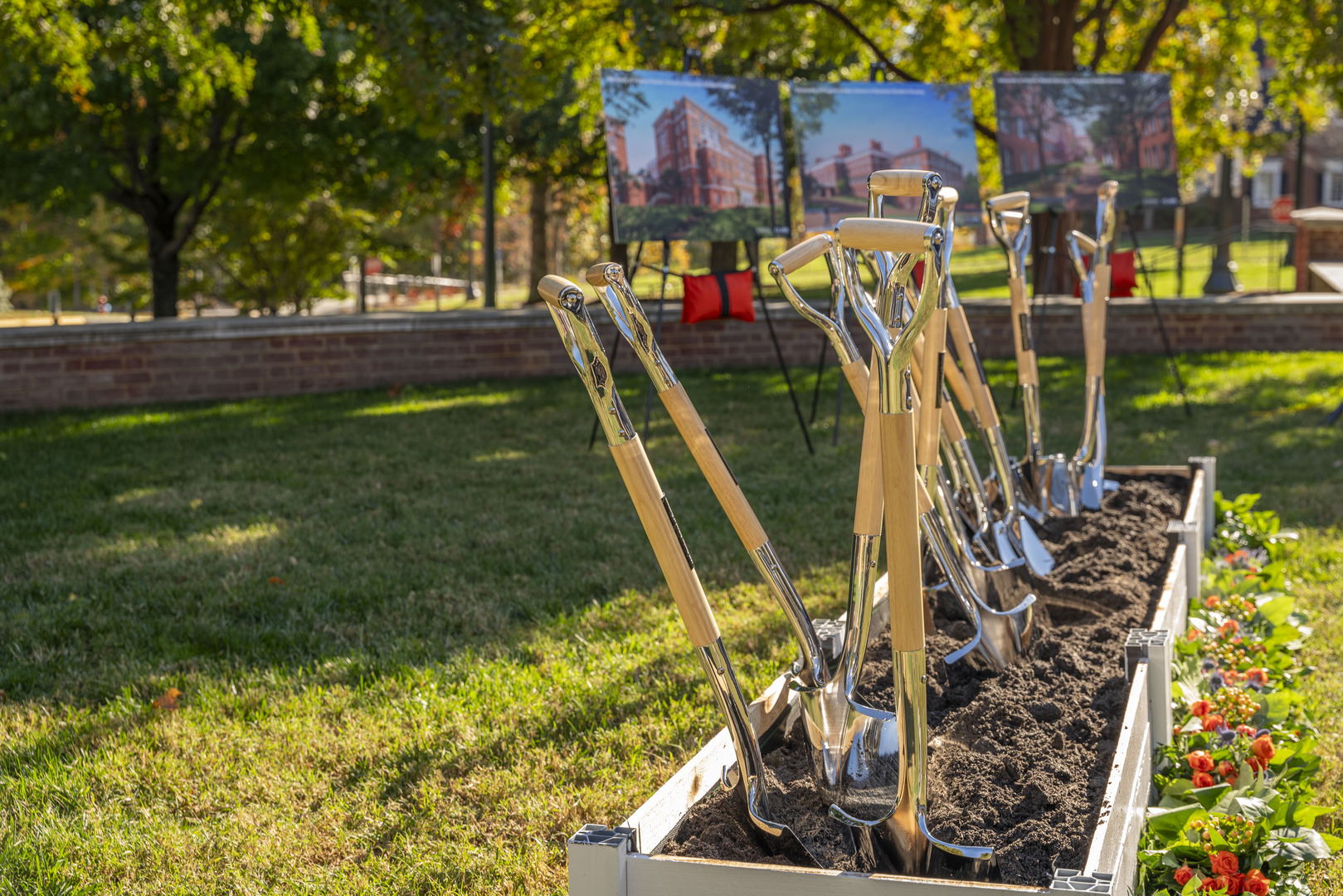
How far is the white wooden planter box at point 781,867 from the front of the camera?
51.1 inches

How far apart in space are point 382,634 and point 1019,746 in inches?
77.2

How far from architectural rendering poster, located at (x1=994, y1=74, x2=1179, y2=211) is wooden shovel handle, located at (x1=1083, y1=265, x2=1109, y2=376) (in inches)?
176

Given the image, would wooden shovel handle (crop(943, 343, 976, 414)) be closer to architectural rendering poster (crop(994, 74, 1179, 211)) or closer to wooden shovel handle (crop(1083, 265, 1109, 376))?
wooden shovel handle (crop(1083, 265, 1109, 376))

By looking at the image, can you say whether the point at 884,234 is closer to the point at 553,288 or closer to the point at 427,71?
the point at 553,288

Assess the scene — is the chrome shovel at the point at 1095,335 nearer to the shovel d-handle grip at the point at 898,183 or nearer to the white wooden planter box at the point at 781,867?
the white wooden planter box at the point at 781,867

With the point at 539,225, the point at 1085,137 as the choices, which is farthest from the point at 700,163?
the point at 539,225

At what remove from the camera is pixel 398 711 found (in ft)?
8.63

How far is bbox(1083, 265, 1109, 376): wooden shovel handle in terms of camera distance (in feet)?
9.93

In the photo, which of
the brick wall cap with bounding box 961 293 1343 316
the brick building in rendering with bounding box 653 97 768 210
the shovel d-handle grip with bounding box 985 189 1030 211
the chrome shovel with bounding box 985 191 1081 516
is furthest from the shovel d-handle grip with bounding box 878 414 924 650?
the brick wall cap with bounding box 961 293 1343 316

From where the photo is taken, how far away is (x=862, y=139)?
6805 mm

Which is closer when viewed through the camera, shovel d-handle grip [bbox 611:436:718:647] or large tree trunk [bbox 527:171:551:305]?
shovel d-handle grip [bbox 611:436:718:647]

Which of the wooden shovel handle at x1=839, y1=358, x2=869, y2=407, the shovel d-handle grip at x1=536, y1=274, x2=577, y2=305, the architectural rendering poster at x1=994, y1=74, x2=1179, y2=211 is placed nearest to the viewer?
the shovel d-handle grip at x1=536, y1=274, x2=577, y2=305

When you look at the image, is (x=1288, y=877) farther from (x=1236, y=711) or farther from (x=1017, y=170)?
(x=1017, y=170)

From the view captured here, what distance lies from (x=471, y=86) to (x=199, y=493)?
322 centimetres
